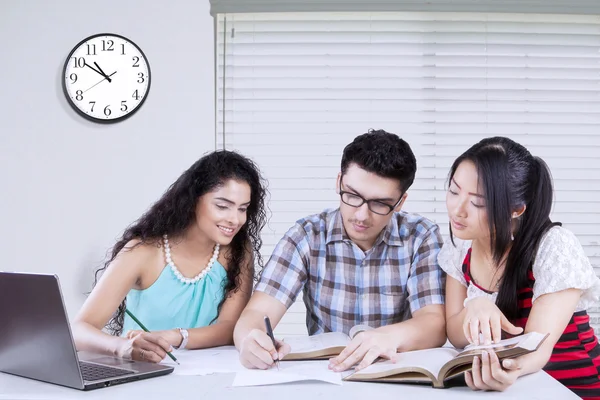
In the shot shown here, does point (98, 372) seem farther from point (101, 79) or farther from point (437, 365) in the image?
point (101, 79)

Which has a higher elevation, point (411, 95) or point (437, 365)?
point (411, 95)

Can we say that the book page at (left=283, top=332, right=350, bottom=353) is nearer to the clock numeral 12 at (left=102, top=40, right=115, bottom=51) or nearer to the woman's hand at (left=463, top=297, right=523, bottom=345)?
the woman's hand at (left=463, top=297, right=523, bottom=345)

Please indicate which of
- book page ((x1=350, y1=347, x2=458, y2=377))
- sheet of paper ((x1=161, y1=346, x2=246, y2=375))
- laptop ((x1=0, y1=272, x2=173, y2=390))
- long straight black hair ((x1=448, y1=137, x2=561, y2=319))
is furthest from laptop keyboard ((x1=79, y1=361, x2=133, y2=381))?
long straight black hair ((x1=448, y1=137, x2=561, y2=319))

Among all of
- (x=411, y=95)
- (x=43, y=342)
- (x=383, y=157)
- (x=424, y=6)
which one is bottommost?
(x=43, y=342)

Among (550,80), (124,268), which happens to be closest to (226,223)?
(124,268)

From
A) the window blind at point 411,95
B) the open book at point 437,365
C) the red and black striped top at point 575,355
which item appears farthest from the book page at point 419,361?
the window blind at point 411,95

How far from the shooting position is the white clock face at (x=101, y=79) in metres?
2.71

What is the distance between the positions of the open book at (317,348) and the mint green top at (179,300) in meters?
0.43

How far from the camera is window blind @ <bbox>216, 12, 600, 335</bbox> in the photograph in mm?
2910

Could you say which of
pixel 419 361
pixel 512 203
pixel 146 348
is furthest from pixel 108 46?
pixel 419 361

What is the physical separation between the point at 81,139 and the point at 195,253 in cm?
113

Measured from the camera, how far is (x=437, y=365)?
1.22 metres

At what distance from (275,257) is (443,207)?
1362 millimetres

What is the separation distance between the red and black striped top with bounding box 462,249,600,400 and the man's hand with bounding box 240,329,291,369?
0.60 meters
